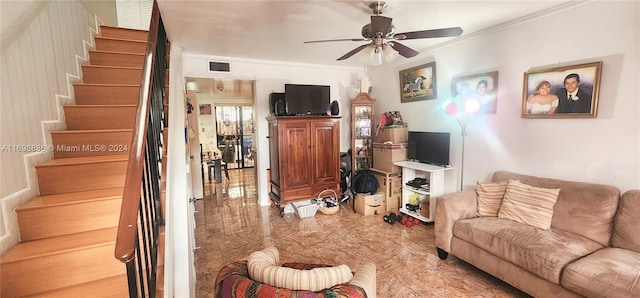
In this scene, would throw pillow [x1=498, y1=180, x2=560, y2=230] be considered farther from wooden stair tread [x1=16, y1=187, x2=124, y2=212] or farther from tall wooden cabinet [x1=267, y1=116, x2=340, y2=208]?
wooden stair tread [x1=16, y1=187, x2=124, y2=212]

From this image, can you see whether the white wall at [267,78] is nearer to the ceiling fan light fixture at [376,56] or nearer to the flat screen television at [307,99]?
the flat screen television at [307,99]

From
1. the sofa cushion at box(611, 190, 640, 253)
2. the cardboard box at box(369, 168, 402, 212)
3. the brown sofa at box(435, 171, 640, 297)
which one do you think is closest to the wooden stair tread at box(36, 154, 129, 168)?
the brown sofa at box(435, 171, 640, 297)

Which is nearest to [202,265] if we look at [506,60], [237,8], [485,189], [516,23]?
[237,8]

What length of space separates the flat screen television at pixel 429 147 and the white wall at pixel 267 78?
4.44 feet

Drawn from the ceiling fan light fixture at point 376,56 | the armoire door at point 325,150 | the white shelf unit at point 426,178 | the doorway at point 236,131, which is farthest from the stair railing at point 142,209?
the doorway at point 236,131

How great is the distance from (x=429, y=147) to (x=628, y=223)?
80.3 inches

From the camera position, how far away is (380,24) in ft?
6.15

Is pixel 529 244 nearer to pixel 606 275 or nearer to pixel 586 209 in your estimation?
pixel 606 275

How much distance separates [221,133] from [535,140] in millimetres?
7617

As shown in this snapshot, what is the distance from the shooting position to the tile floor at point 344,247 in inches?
92.6

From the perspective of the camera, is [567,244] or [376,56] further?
[376,56]

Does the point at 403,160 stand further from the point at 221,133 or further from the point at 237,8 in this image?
the point at 221,133

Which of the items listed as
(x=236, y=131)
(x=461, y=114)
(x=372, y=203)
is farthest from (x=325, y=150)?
(x=236, y=131)

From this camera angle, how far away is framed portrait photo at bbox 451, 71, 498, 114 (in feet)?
10.0
